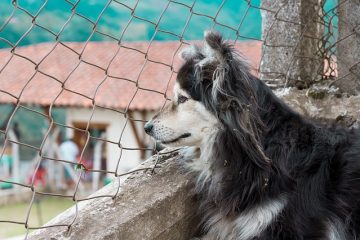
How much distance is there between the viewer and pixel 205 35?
2477 millimetres

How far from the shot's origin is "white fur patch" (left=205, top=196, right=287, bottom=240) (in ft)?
7.71

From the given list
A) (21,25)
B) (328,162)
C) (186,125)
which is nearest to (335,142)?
(328,162)

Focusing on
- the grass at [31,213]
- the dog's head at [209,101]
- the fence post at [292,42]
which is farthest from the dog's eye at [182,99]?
the grass at [31,213]

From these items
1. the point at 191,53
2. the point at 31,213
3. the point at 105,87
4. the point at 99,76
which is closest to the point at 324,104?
the point at 191,53

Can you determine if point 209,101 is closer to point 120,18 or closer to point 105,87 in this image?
point 120,18

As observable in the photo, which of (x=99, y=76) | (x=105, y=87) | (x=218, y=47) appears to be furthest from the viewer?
(x=99, y=76)

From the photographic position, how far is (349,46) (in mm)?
3463

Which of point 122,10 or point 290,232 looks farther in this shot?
point 122,10

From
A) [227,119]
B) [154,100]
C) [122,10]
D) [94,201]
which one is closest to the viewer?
[94,201]

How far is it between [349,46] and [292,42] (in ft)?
1.18

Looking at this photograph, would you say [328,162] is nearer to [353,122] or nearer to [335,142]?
[335,142]

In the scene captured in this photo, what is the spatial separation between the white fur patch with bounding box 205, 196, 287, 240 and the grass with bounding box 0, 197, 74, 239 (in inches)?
554

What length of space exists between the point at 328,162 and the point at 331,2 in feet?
4.78

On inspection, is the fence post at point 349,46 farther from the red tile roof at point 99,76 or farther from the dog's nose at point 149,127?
the red tile roof at point 99,76
